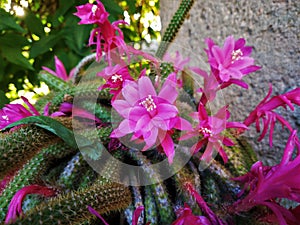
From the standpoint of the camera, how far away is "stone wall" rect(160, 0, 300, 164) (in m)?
0.64

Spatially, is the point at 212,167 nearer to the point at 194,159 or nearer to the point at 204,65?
the point at 194,159

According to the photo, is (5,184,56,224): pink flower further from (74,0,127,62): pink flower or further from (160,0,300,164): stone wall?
(160,0,300,164): stone wall

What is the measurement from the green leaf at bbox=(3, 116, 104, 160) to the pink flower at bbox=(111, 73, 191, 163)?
0.27ft

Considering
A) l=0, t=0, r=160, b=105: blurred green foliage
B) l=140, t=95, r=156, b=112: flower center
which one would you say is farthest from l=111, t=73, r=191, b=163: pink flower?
l=0, t=0, r=160, b=105: blurred green foliage

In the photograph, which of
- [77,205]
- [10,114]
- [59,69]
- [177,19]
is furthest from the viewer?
[59,69]

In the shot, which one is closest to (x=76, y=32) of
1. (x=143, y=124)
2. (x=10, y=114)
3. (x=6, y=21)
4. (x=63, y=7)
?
(x=63, y=7)

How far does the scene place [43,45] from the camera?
71 centimetres

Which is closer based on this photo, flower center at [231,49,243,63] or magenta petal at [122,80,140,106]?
magenta petal at [122,80,140,106]

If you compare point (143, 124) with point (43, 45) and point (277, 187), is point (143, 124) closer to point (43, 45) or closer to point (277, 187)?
point (277, 187)

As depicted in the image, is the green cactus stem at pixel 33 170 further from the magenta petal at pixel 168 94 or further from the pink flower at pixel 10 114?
the magenta petal at pixel 168 94

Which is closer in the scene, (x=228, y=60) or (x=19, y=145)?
(x=19, y=145)

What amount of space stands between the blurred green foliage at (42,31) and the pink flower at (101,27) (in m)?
0.12

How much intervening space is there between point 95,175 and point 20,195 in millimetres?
110

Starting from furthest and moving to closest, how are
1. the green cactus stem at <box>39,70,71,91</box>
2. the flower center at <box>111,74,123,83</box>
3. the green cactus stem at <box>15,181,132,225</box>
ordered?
the green cactus stem at <box>39,70,71,91</box>
the flower center at <box>111,74,123,83</box>
the green cactus stem at <box>15,181,132,225</box>
